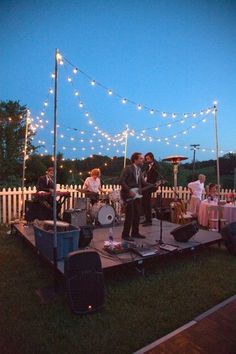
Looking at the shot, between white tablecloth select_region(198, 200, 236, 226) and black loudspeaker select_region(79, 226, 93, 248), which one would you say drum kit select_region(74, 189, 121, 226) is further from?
white tablecloth select_region(198, 200, 236, 226)

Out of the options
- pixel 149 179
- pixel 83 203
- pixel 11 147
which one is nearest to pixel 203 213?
pixel 149 179

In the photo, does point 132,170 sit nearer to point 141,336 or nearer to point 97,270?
point 97,270

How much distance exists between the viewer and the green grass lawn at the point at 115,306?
2.70 m

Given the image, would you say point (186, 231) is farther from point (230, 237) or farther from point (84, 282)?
point (84, 282)

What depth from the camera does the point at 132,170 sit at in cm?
567

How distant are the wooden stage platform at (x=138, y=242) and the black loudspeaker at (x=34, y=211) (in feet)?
1.35

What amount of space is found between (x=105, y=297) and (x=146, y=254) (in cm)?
114

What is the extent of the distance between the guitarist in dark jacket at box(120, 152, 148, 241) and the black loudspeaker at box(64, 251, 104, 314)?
2.19 metres

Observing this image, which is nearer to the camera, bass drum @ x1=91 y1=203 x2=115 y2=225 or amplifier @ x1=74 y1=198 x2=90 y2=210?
bass drum @ x1=91 y1=203 x2=115 y2=225

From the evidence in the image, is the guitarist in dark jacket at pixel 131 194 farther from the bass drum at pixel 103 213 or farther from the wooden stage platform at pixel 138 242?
the bass drum at pixel 103 213

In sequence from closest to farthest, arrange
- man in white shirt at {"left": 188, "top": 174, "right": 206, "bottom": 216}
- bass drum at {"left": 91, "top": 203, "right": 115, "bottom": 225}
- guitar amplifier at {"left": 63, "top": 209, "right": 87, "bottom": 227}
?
guitar amplifier at {"left": 63, "top": 209, "right": 87, "bottom": 227}
bass drum at {"left": 91, "top": 203, "right": 115, "bottom": 225}
man in white shirt at {"left": 188, "top": 174, "right": 206, "bottom": 216}

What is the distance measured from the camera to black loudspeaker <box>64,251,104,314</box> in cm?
317

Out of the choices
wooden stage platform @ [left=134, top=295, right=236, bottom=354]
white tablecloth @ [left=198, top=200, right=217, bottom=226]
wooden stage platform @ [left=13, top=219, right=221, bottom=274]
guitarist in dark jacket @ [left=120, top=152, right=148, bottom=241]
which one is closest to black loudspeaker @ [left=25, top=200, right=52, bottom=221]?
wooden stage platform @ [left=13, top=219, right=221, bottom=274]

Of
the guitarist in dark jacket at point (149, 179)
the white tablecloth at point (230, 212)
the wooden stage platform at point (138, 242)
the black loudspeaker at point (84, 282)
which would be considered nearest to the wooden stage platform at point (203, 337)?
the black loudspeaker at point (84, 282)
